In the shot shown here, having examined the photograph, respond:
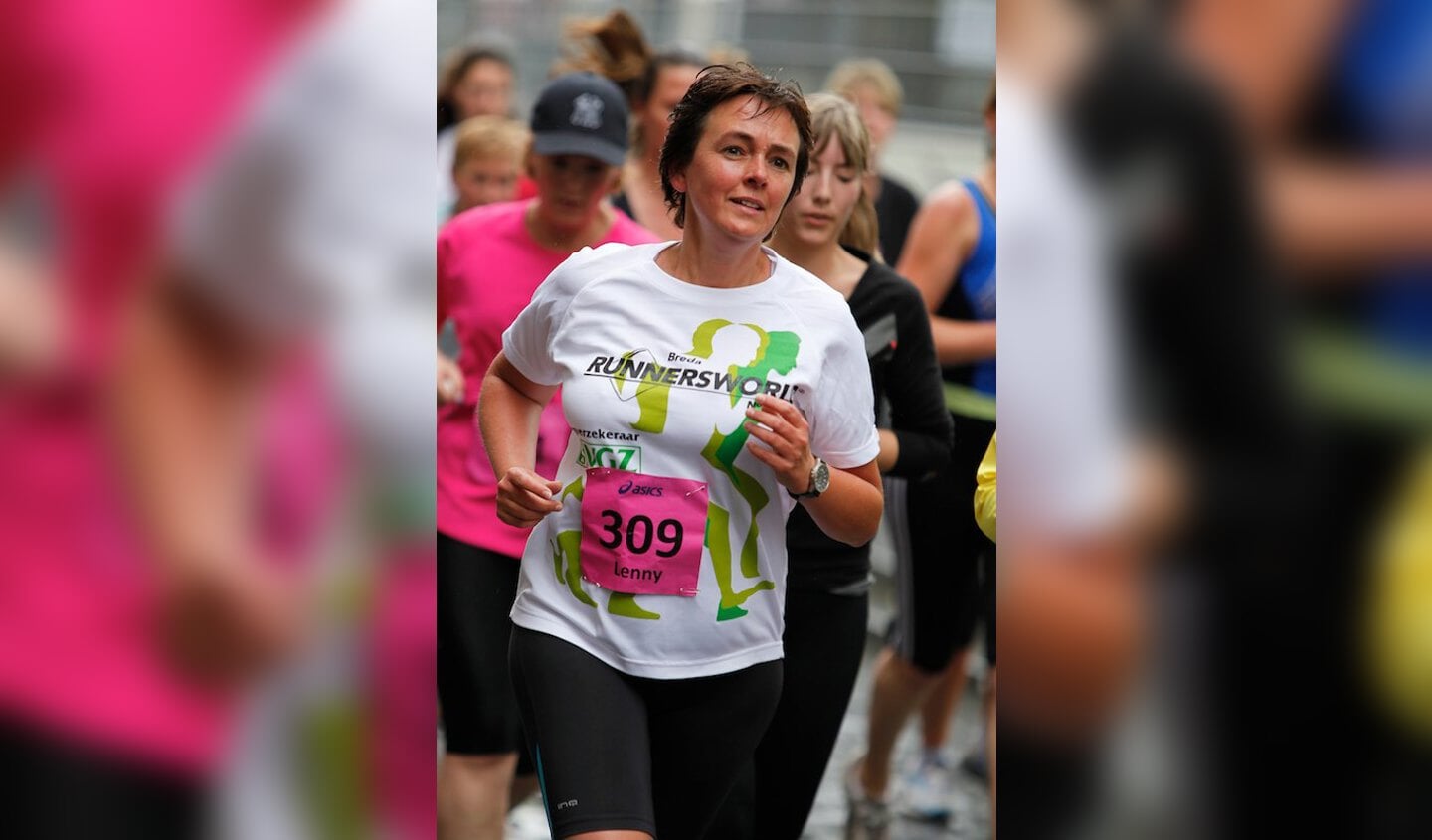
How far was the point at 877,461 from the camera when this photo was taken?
8.42 feet

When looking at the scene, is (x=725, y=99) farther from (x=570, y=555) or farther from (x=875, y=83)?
(x=875, y=83)

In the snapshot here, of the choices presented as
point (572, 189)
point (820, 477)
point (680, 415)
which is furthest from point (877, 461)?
point (572, 189)

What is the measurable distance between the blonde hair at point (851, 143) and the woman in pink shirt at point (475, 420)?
299mm

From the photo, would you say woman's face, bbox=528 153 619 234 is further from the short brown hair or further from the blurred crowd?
the short brown hair

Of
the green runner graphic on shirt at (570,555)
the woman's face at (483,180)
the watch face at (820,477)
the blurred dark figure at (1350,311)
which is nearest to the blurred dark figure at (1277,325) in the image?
→ the blurred dark figure at (1350,311)

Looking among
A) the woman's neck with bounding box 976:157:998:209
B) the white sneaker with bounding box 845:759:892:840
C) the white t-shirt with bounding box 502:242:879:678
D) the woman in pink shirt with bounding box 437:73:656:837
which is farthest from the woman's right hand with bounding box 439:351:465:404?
the woman's neck with bounding box 976:157:998:209

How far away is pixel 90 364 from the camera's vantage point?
6.25 feet

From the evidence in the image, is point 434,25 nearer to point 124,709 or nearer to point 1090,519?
point 124,709

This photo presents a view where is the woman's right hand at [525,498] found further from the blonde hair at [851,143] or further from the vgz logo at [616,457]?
the blonde hair at [851,143]

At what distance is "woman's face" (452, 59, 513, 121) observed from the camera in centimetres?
322

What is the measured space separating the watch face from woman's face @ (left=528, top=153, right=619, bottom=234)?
497 mm

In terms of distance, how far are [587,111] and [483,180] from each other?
24.9 inches

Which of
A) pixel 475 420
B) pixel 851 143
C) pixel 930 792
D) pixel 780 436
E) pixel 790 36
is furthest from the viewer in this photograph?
pixel 790 36

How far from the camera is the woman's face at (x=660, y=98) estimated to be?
277 cm
